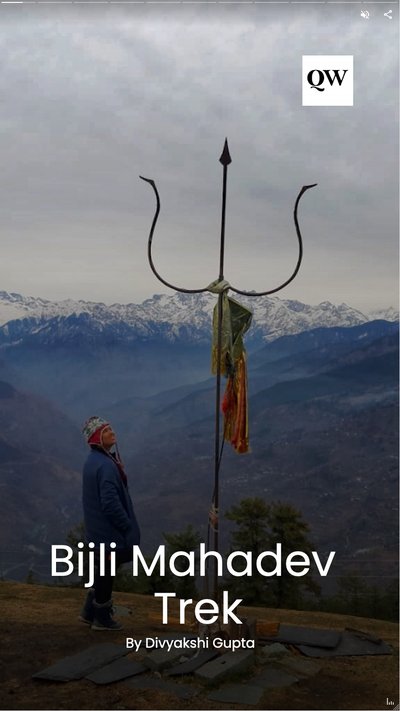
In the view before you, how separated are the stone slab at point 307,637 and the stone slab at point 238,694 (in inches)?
52.2

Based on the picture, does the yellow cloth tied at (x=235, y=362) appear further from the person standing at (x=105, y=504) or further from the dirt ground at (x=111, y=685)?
the dirt ground at (x=111, y=685)

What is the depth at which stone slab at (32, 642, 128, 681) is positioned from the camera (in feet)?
17.6

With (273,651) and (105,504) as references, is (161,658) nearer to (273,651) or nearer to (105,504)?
(273,651)

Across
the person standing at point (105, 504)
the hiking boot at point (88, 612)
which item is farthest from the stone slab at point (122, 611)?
the person standing at point (105, 504)

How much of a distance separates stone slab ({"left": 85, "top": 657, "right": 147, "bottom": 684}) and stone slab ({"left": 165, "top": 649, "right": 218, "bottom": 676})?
0.26 meters

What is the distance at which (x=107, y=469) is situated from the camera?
20.4ft

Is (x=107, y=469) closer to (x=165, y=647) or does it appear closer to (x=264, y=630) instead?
(x=165, y=647)

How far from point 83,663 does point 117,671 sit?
1.12 feet

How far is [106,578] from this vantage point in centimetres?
633

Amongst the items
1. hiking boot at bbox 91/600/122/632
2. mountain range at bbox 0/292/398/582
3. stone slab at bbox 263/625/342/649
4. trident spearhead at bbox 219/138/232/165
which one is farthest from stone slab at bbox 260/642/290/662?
mountain range at bbox 0/292/398/582

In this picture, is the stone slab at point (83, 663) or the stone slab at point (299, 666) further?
the stone slab at point (299, 666)

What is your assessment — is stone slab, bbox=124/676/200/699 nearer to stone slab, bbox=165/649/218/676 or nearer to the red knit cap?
stone slab, bbox=165/649/218/676

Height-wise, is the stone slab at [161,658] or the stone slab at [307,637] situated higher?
the stone slab at [161,658]

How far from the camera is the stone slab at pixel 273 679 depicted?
5395mm
